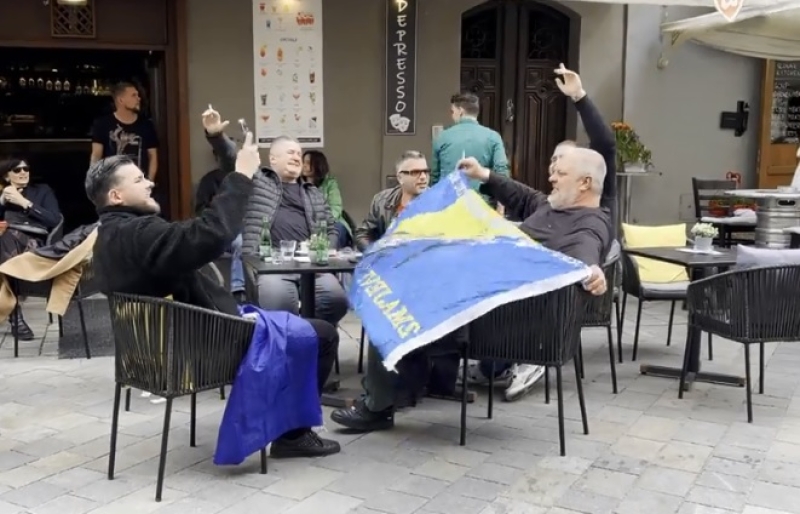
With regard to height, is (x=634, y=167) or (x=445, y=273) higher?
(x=634, y=167)

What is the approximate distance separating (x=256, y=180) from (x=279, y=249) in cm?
45

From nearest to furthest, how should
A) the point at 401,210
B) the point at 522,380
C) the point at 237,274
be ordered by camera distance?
the point at 522,380
the point at 401,210
the point at 237,274

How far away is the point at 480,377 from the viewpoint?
4.71m

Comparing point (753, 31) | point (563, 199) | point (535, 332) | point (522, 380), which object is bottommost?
point (522, 380)

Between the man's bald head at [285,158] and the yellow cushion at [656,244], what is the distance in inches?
91.6

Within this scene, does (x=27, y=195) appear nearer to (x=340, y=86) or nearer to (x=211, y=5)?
(x=211, y=5)

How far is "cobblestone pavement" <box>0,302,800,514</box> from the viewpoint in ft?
10.5

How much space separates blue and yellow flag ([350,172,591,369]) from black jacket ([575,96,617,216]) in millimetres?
858

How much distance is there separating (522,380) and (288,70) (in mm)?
3700

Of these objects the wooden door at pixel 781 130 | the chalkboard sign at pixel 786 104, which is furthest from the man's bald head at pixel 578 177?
the chalkboard sign at pixel 786 104

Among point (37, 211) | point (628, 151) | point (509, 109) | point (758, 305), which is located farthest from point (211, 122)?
point (628, 151)

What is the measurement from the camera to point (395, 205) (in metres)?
4.84

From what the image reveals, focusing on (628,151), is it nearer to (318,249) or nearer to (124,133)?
(124,133)

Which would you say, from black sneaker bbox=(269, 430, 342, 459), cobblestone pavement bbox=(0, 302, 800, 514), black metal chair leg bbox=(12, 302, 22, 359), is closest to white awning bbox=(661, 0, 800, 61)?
cobblestone pavement bbox=(0, 302, 800, 514)
